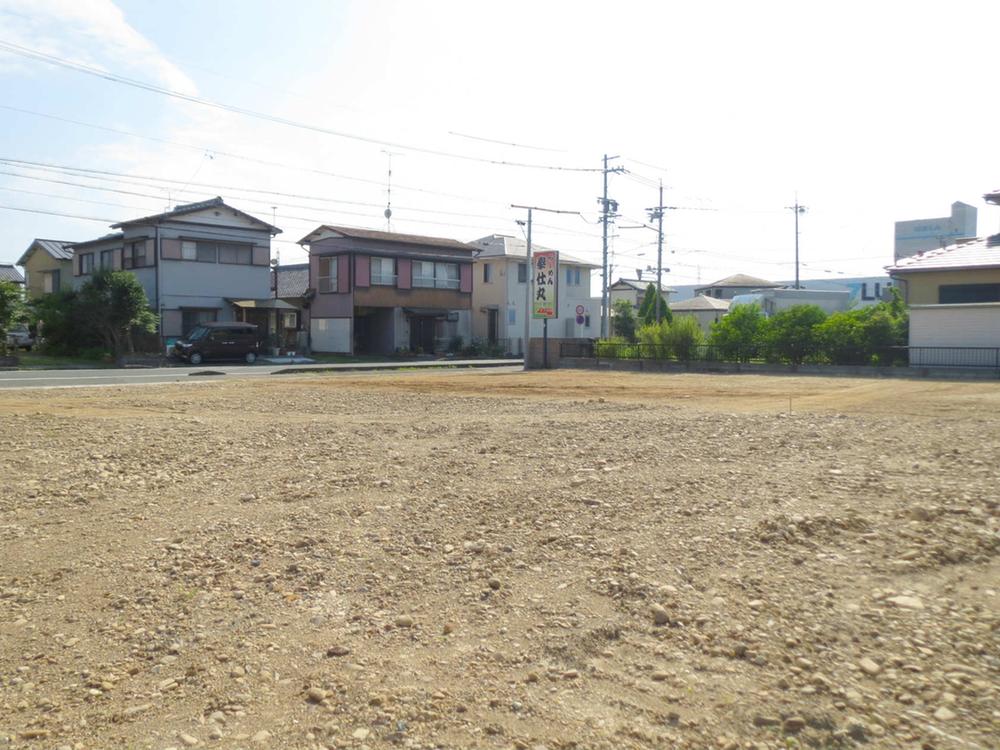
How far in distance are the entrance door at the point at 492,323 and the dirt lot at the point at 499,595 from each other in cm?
3979

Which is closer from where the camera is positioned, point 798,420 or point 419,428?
point 419,428

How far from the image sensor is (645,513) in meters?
6.30

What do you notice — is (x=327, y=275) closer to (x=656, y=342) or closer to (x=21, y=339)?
(x=21, y=339)

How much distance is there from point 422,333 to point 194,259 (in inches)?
504

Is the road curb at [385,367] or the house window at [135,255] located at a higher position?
the house window at [135,255]

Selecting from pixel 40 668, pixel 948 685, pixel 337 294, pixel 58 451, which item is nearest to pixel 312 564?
pixel 40 668

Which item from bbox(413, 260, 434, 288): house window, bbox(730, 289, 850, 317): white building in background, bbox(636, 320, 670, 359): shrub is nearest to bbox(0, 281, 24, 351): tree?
bbox(413, 260, 434, 288): house window

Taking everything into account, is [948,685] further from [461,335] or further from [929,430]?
[461,335]

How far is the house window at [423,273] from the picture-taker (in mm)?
44406

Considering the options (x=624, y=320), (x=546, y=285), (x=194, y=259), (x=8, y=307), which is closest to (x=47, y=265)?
A: (x=194, y=259)

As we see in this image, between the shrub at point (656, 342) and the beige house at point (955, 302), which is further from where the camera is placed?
the shrub at point (656, 342)

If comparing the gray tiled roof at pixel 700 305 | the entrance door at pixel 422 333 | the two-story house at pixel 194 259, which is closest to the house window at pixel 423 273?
the entrance door at pixel 422 333

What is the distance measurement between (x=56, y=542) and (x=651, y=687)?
13.5 ft

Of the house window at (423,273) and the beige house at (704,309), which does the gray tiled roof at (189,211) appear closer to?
the house window at (423,273)
